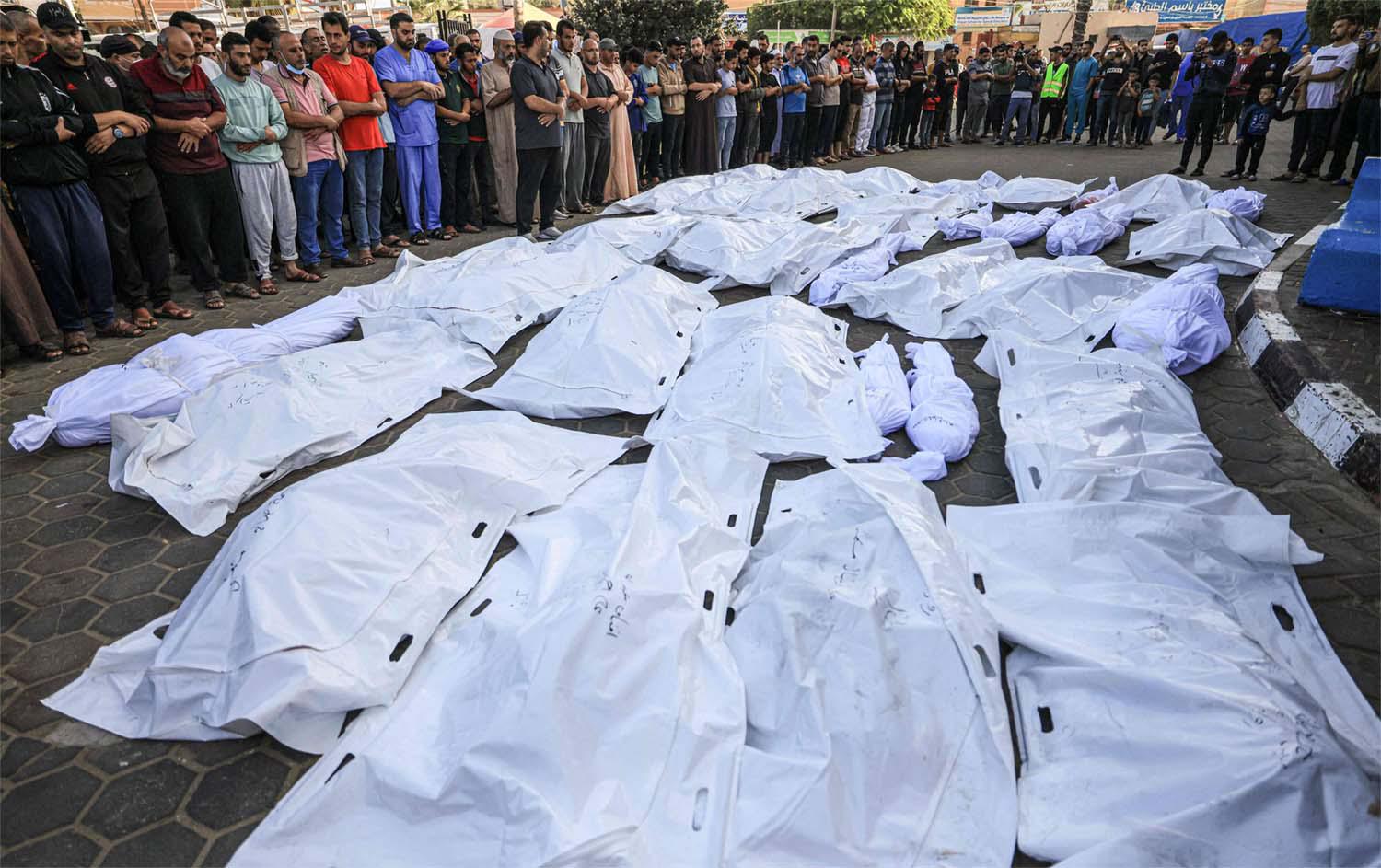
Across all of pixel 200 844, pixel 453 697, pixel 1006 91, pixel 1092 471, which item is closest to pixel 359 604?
pixel 453 697

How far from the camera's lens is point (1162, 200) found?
22.6 ft

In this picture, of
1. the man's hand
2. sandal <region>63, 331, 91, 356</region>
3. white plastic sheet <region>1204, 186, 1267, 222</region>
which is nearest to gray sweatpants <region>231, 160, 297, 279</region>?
the man's hand

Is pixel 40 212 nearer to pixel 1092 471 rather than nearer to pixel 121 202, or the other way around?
pixel 121 202

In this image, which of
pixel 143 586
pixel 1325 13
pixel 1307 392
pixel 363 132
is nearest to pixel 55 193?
pixel 363 132

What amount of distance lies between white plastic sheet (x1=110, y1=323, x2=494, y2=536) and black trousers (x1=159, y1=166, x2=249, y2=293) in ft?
6.53

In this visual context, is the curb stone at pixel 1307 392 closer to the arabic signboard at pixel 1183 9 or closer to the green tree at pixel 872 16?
the green tree at pixel 872 16

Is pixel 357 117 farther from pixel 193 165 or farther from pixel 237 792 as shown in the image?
pixel 237 792

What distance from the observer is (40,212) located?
396cm

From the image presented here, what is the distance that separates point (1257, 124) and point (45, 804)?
1153 cm

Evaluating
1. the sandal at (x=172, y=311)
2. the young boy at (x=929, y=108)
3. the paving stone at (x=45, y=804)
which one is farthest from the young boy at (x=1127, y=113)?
the paving stone at (x=45, y=804)

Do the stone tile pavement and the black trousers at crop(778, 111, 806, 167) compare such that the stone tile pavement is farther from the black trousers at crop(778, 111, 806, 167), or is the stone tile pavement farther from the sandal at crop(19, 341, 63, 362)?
the black trousers at crop(778, 111, 806, 167)

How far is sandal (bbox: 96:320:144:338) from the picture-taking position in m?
4.48

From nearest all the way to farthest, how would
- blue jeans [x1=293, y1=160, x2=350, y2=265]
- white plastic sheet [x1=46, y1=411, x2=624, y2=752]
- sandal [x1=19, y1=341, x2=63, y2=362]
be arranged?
white plastic sheet [x1=46, y1=411, x2=624, y2=752]
sandal [x1=19, y1=341, x2=63, y2=362]
blue jeans [x1=293, y1=160, x2=350, y2=265]

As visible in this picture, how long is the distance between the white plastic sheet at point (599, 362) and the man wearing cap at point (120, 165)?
2681 mm
